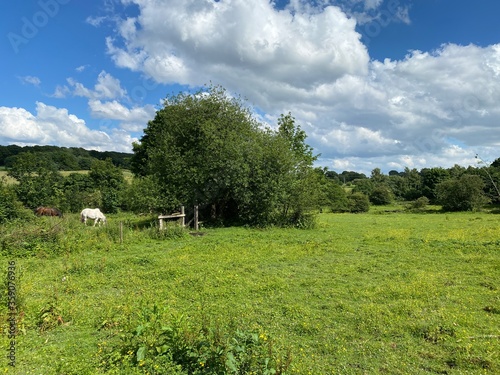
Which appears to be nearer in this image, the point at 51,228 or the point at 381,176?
the point at 51,228

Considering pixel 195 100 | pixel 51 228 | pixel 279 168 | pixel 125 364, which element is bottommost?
pixel 125 364

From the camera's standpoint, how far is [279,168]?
21.0 metres

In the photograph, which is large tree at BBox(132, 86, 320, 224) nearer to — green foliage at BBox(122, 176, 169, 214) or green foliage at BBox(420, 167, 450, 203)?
green foliage at BBox(122, 176, 169, 214)

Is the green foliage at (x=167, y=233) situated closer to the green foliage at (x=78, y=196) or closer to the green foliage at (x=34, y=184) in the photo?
the green foliage at (x=78, y=196)

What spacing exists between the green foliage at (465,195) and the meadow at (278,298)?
1133 inches

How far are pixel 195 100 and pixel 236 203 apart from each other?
8.24 m

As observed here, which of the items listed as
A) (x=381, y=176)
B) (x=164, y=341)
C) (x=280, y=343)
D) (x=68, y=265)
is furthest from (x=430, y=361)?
(x=381, y=176)

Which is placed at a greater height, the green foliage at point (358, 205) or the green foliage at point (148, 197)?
the green foliage at point (148, 197)

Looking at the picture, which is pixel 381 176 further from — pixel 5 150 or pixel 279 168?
pixel 5 150

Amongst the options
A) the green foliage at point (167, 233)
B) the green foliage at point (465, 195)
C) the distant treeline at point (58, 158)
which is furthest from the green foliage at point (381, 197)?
the green foliage at point (167, 233)

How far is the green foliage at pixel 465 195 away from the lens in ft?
124

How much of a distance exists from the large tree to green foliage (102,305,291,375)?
601 inches

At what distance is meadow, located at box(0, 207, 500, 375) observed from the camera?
206 inches

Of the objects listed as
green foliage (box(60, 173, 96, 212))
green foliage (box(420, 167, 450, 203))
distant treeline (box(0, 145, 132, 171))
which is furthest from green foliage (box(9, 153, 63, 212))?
green foliage (box(420, 167, 450, 203))
